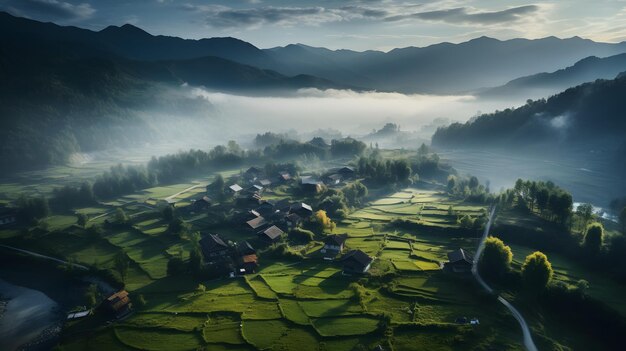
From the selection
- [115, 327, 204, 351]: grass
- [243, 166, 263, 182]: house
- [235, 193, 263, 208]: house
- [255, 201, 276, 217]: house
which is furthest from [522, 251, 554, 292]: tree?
[243, 166, 263, 182]: house

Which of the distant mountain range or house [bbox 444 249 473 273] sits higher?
the distant mountain range

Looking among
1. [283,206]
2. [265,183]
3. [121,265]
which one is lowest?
[121,265]

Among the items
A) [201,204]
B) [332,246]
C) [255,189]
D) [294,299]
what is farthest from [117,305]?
[255,189]

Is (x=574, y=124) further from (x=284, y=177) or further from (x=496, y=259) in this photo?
(x=496, y=259)

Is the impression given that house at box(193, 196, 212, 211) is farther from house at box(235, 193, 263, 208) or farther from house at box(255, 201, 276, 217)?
house at box(255, 201, 276, 217)

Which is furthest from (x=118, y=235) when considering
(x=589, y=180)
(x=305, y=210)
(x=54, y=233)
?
(x=589, y=180)

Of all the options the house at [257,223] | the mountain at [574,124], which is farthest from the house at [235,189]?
the mountain at [574,124]

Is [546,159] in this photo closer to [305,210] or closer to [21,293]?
[305,210]
